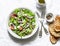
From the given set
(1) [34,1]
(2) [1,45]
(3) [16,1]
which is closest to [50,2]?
(1) [34,1]

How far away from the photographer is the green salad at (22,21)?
1.57 metres

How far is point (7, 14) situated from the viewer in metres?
1.65

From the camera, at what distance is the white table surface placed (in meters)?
1.58

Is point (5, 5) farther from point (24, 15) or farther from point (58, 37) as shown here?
point (58, 37)

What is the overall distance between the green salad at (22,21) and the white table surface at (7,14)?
0.16 ft

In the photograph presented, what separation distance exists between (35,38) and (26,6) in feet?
0.66

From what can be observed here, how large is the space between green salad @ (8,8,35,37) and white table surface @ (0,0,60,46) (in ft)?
0.16

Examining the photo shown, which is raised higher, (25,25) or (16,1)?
(16,1)

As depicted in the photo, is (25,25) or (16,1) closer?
(25,25)

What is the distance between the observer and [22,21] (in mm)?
1588

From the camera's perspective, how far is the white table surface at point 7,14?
1.58m

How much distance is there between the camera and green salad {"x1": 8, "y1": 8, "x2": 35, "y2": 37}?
157 centimetres

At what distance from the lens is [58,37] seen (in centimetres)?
158

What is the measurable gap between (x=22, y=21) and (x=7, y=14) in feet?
0.39
